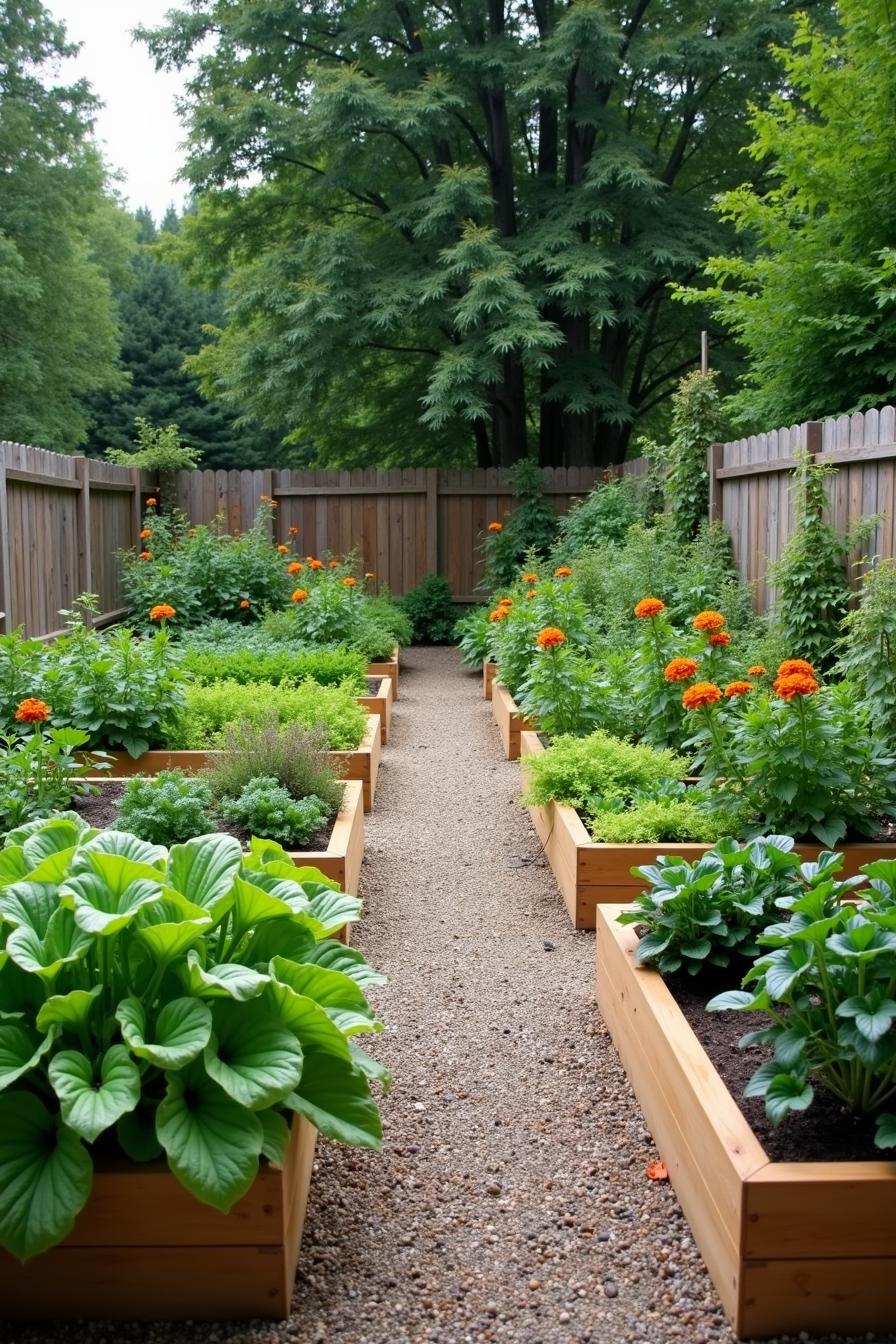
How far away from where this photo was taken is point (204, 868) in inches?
105

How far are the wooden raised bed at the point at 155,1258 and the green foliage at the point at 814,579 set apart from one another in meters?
4.65

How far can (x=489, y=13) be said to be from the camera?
14930 millimetres

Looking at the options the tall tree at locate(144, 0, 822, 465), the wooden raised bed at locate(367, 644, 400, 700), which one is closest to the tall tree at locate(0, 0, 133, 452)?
the tall tree at locate(144, 0, 822, 465)

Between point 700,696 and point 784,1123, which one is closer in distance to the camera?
point 784,1123

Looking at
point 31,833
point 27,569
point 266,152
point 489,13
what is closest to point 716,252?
point 489,13

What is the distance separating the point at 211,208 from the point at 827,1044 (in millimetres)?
16261

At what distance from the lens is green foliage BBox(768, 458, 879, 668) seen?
620cm

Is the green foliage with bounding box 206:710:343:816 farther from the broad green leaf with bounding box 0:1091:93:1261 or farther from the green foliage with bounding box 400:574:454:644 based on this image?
the green foliage with bounding box 400:574:454:644

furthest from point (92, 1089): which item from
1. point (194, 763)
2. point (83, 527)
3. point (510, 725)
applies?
point (83, 527)

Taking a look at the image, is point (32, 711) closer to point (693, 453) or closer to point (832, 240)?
point (693, 453)

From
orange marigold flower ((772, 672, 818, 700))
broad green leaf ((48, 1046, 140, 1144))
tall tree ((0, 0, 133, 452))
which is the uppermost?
tall tree ((0, 0, 133, 452))

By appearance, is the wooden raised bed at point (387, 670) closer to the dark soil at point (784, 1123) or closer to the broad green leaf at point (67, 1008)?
the dark soil at point (784, 1123)

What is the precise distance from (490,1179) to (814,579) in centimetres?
429

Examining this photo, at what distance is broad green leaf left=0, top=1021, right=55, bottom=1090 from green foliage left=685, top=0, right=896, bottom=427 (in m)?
6.88
